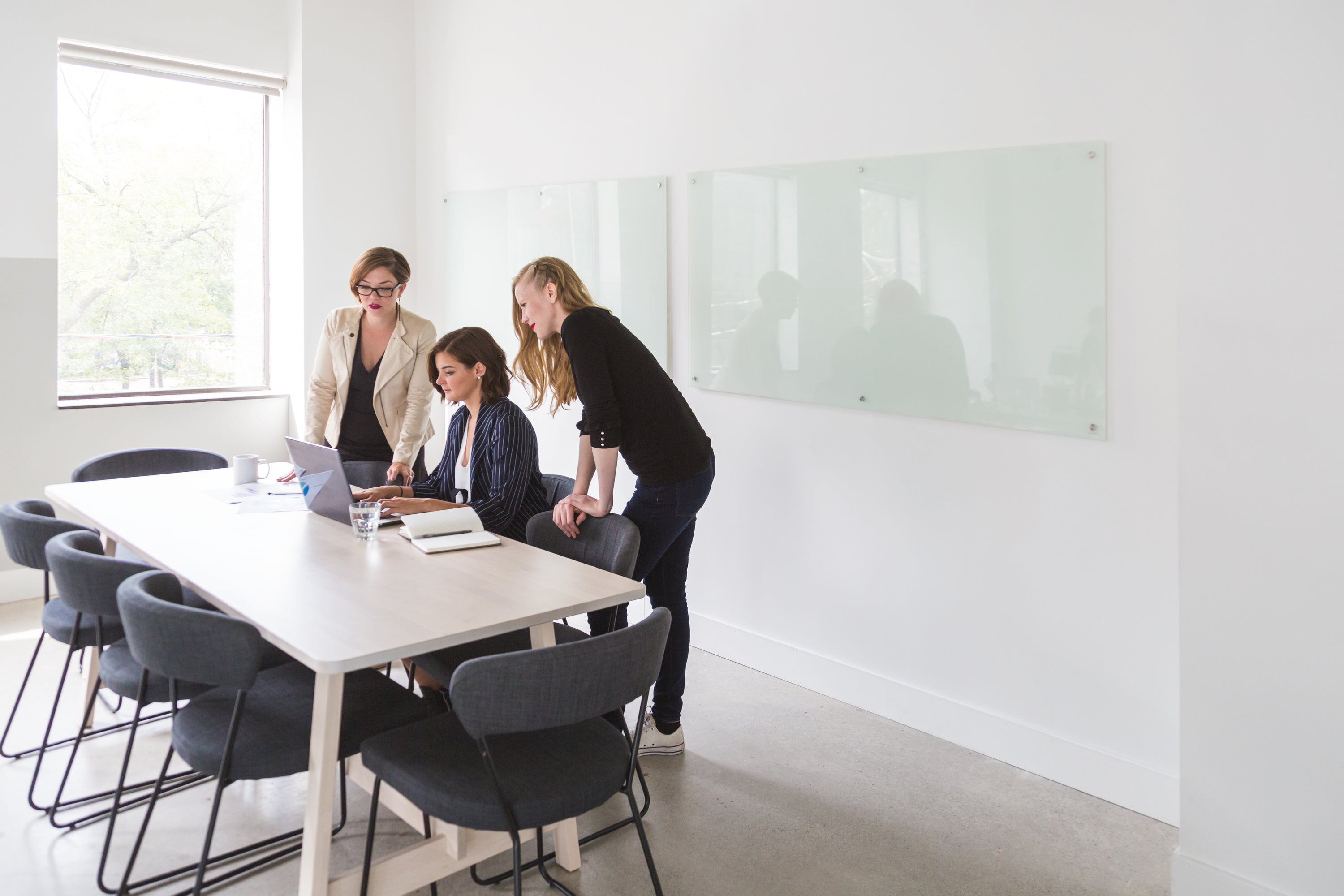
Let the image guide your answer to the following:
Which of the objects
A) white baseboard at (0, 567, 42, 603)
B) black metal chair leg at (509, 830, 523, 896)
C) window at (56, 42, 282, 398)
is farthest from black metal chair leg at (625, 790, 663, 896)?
window at (56, 42, 282, 398)

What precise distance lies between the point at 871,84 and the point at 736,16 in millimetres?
791

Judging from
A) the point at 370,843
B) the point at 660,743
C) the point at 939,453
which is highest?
the point at 939,453

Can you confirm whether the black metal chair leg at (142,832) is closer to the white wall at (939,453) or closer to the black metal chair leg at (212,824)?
the black metal chair leg at (212,824)

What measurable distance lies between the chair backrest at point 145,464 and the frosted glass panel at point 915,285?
218 cm

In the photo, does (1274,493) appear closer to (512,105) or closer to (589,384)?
(589,384)

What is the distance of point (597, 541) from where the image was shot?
9.57 ft

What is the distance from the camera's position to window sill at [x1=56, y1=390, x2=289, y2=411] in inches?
200

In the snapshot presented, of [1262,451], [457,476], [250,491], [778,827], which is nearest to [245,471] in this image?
[250,491]

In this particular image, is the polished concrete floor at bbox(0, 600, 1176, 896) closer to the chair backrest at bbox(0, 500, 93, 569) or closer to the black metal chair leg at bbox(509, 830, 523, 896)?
the black metal chair leg at bbox(509, 830, 523, 896)

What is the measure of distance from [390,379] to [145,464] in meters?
1.08

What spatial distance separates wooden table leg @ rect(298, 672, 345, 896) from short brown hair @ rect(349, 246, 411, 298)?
2.19m

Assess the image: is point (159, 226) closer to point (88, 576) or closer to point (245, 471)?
point (245, 471)

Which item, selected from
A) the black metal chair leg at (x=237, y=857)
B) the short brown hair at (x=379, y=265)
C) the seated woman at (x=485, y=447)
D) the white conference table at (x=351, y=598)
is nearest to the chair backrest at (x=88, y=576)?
the white conference table at (x=351, y=598)

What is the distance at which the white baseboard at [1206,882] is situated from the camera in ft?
7.64
